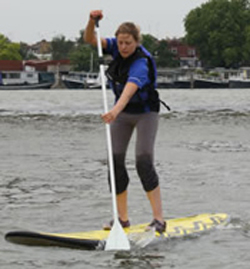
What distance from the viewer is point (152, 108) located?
849 centimetres

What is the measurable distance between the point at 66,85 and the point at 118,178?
13012cm

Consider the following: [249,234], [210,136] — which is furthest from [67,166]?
[210,136]

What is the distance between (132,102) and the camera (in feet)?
27.6

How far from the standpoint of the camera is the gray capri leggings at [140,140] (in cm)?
851

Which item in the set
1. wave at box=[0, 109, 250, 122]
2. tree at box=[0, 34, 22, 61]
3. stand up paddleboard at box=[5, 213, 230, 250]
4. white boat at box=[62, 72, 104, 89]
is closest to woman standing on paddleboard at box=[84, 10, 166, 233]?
stand up paddleboard at box=[5, 213, 230, 250]

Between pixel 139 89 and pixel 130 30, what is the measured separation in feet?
1.75

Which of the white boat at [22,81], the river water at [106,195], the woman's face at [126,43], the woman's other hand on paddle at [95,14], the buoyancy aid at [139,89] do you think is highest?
the woman's other hand on paddle at [95,14]

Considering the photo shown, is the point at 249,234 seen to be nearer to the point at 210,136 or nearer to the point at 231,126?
the point at 210,136

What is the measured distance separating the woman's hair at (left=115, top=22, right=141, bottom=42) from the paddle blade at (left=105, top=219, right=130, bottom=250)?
5.52 feet

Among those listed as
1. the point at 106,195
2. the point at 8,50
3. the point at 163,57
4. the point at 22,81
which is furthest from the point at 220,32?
the point at 106,195

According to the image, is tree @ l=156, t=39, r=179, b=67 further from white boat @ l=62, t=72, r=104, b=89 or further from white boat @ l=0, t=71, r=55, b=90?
white boat @ l=0, t=71, r=55, b=90

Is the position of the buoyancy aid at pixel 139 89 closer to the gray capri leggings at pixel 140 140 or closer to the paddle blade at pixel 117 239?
the gray capri leggings at pixel 140 140

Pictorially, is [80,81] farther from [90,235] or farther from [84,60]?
[90,235]

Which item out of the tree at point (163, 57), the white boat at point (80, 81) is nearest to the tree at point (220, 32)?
the tree at point (163, 57)
